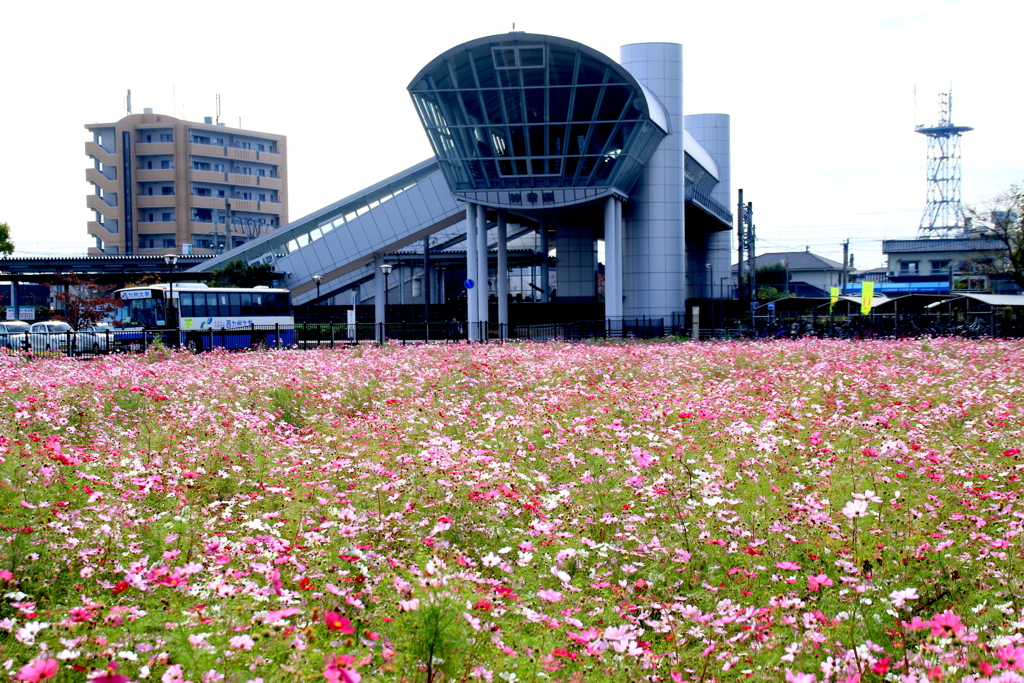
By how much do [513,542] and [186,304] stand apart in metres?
32.8

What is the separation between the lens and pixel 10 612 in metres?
4.75

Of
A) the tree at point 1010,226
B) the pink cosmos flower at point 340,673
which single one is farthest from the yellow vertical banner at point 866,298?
the pink cosmos flower at point 340,673

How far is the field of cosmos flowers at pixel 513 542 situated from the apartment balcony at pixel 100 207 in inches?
2999

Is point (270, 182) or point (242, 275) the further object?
point (270, 182)

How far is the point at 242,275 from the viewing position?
46312 mm

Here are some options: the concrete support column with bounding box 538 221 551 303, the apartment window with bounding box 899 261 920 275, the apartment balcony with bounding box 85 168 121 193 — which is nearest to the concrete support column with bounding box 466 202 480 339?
the concrete support column with bounding box 538 221 551 303

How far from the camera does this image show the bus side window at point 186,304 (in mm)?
35812

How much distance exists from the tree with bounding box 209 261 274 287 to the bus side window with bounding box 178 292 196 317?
10173mm

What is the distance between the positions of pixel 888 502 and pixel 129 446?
7159mm

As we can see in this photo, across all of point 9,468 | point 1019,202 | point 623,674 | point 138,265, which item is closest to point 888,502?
point 623,674

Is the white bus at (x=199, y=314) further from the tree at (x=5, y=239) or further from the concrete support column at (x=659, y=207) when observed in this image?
the concrete support column at (x=659, y=207)

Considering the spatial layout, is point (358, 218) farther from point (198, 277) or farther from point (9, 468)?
point (9, 468)

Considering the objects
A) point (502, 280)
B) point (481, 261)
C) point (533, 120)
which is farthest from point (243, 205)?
point (533, 120)

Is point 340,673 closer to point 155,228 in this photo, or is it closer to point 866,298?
point 866,298
